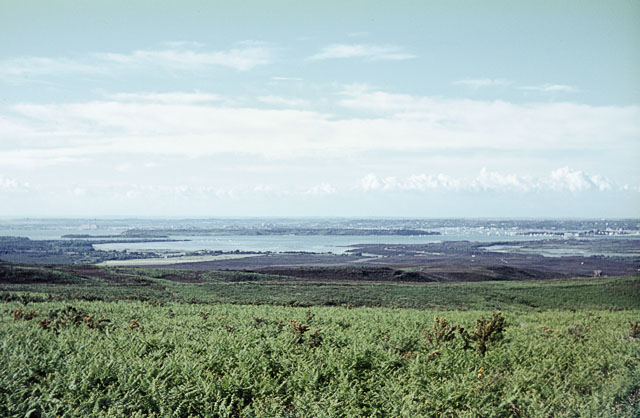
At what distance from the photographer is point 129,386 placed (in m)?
7.74

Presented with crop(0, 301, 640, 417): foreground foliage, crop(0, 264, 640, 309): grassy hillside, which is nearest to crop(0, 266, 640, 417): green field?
crop(0, 301, 640, 417): foreground foliage

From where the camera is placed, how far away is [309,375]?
8.79 metres

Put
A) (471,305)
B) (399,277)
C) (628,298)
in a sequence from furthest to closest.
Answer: (399,277) < (628,298) < (471,305)

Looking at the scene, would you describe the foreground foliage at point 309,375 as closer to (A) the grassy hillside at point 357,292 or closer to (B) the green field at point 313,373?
(B) the green field at point 313,373

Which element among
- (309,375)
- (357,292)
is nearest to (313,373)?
(309,375)

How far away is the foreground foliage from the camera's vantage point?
7.48 metres

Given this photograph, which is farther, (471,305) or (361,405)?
(471,305)

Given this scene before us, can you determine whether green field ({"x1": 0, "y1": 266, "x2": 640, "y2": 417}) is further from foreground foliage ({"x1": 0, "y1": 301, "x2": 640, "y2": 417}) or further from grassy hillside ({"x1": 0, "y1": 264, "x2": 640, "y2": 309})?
grassy hillside ({"x1": 0, "y1": 264, "x2": 640, "y2": 309})

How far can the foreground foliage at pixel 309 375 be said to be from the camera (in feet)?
24.5

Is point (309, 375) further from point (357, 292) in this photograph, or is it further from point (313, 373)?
point (357, 292)

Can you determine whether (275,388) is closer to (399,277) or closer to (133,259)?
(399,277)

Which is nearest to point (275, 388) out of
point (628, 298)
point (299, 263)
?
point (628, 298)

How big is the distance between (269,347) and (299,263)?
9505 centimetres

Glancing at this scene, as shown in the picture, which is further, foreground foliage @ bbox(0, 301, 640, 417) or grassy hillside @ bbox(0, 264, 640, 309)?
grassy hillside @ bbox(0, 264, 640, 309)
